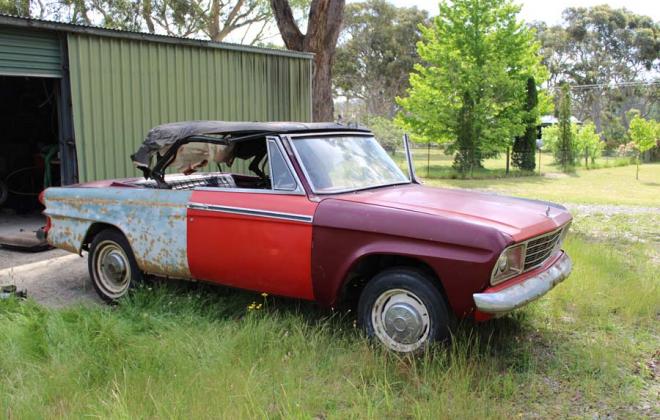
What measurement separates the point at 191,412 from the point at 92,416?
0.54m

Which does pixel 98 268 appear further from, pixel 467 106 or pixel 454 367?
pixel 467 106

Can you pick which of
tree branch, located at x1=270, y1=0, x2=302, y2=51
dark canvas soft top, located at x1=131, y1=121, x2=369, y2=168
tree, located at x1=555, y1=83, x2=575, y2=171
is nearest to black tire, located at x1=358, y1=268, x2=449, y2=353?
dark canvas soft top, located at x1=131, y1=121, x2=369, y2=168

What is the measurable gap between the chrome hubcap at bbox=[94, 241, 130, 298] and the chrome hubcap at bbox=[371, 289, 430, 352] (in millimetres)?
2699

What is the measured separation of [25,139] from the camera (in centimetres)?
1255

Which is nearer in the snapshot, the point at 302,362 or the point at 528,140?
the point at 302,362

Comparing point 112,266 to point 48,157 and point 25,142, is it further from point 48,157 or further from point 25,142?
point 25,142

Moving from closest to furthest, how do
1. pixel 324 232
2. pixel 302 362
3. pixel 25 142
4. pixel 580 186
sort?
pixel 302 362 < pixel 324 232 < pixel 25 142 < pixel 580 186

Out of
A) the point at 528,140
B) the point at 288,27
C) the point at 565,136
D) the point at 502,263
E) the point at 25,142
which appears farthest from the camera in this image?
the point at 565,136

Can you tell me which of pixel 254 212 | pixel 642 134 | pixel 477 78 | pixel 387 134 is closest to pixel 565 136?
pixel 642 134

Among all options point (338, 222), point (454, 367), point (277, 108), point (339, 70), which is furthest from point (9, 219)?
point (339, 70)

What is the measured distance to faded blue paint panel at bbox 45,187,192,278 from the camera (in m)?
5.28

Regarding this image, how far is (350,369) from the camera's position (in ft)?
13.1

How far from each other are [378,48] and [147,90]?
39917 millimetres

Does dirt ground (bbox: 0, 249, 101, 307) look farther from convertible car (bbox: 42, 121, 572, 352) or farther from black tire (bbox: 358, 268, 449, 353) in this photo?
black tire (bbox: 358, 268, 449, 353)
